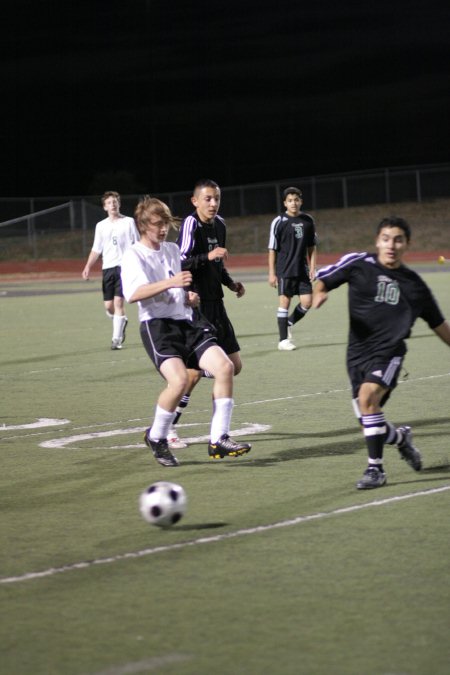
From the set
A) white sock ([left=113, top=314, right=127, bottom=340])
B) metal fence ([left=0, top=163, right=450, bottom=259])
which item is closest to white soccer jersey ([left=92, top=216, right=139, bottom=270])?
white sock ([left=113, top=314, right=127, bottom=340])

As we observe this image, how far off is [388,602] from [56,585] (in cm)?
150

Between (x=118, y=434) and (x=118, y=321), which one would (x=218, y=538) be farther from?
(x=118, y=321)

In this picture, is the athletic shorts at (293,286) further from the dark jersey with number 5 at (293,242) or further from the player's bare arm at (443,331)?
the player's bare arm at (443,331)

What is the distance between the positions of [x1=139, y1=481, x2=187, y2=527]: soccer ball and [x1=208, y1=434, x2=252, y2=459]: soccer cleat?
2.01 m

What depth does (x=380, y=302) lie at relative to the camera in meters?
7.70

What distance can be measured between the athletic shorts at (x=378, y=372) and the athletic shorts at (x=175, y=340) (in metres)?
1.35

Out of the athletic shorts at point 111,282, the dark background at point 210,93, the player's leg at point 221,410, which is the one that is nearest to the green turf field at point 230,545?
the player's leg at point 221,410

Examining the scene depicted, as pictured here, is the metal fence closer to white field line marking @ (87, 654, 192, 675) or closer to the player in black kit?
the player in black kit

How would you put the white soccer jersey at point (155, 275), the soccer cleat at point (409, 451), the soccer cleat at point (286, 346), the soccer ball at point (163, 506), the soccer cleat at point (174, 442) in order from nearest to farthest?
the soccer ball at point (163, 506) < the soccer cleat at point (409, 451) < the white soccer jersey at point (155, 275) < the soccer cleat at point (174, 442) < the soccer cleat at point (286, 346)

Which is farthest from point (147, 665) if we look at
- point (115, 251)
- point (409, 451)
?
point (115, 251)

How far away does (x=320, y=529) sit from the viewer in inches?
252

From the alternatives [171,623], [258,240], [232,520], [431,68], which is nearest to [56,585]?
[171,623]

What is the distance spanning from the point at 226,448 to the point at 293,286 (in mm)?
8807

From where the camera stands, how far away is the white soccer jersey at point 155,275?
832 centimetres
